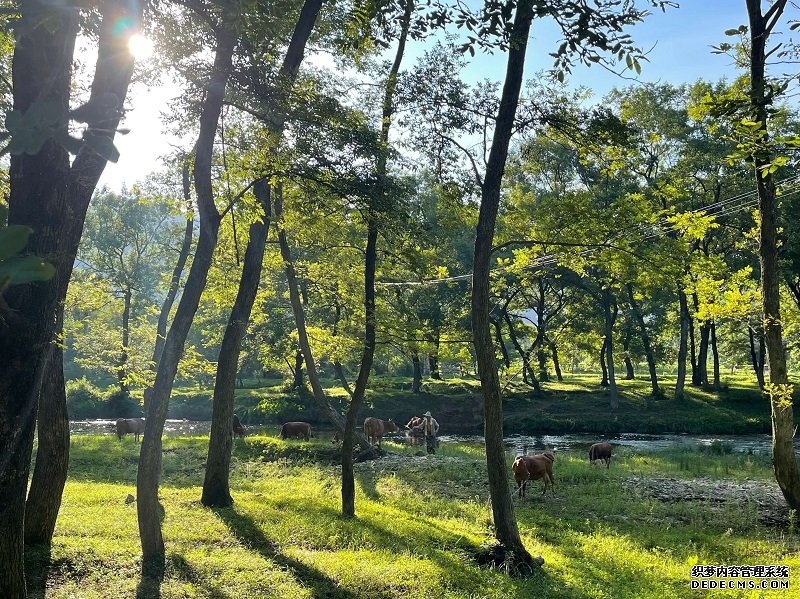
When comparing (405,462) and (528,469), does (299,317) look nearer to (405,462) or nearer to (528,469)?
(405,462)

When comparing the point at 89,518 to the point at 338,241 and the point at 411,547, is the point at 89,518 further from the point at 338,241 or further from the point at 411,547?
the point at 338,241

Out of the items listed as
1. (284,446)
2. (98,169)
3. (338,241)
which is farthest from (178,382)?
(98,169)

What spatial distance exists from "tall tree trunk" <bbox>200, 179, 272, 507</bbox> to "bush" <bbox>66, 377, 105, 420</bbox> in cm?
3182

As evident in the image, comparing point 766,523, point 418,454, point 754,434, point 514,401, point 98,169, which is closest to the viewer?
point 98,169

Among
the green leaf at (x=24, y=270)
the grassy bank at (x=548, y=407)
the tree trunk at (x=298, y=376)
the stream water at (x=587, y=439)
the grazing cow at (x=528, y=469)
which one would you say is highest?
the green leaf at (x=24, y=270)

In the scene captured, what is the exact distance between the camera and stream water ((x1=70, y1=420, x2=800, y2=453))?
2609 centimetres

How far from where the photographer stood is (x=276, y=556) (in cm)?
816

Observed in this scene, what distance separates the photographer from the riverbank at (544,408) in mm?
32719

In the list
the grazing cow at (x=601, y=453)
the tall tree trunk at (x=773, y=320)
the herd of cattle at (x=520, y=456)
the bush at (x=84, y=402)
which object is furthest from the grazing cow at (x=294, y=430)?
the bush at (x=84, y=402)

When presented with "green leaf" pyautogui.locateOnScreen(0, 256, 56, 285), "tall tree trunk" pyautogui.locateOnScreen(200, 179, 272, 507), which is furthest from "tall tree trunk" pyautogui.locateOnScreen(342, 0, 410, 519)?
"green leaf" pyautogui.locateOnScreen(0, 256, 56, 285)

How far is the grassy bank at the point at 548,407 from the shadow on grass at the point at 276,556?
20110 millimetres

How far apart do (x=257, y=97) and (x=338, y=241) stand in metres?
7.11

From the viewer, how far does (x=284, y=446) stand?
20781 millimetres

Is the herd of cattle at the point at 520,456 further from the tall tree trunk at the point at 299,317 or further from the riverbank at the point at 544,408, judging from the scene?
the riverbank at the point at 544,408
